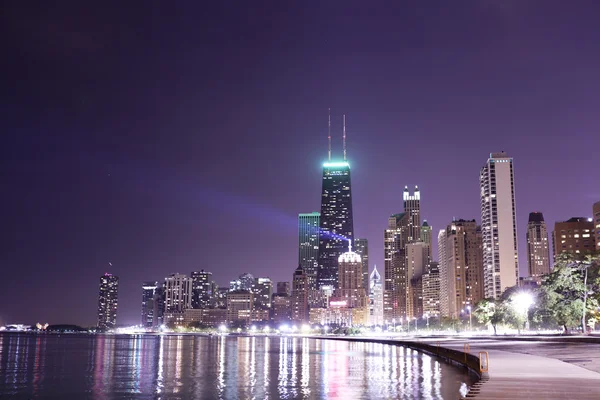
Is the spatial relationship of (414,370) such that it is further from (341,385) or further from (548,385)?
(548,385)

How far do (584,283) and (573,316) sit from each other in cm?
638

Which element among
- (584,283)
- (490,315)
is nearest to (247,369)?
(584,283)

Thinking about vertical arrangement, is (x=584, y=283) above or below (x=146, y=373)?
above

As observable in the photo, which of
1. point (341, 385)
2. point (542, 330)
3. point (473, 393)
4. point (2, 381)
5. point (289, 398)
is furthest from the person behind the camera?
point (542, 330)

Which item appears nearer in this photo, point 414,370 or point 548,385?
point 548,385

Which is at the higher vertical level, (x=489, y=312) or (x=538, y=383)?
(x=489, y=312)

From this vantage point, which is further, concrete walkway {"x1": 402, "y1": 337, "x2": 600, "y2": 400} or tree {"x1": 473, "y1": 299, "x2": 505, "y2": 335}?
tree {"x1": 473, "y1": 299, "x2": 505, "y2": 335}

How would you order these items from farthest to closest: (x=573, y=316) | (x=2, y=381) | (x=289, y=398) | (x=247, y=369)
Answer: (x=573, y=316), (x=247, y=369), (x=2, y=381), (x=289, y=398)

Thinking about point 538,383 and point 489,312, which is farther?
point 489,312

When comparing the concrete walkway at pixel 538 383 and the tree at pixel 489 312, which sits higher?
the tree at pixel 489 312

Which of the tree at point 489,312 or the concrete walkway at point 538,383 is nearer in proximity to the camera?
the concrete walkway at point 538,383

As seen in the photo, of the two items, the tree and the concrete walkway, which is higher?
the tree

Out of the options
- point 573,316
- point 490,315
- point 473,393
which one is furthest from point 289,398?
point 490,315

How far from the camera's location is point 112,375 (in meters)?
68.6
